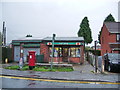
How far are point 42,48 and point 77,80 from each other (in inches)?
467

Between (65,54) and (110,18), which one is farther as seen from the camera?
(110,18)

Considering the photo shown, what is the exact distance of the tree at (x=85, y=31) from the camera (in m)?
47.9

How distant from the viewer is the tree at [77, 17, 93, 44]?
47.9m

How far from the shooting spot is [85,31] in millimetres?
48000

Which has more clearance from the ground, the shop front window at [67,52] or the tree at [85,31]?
the tree at [85,31]

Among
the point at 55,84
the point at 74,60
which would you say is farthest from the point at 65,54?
the point at 55,84

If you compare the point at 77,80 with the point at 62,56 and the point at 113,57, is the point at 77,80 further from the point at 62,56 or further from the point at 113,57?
the point at 62,56

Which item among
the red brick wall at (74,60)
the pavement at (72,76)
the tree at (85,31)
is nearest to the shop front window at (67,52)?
the red brick wall at (74,60)

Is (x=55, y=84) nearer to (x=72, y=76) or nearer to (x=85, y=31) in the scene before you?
(x=72, y=76)

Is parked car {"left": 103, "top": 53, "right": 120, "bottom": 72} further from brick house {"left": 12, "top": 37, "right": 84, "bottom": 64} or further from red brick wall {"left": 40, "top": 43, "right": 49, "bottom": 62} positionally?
red brick wall {"left": 40, "top": 43, "right": 49, "bottom": 62}

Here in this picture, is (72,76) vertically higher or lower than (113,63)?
lower

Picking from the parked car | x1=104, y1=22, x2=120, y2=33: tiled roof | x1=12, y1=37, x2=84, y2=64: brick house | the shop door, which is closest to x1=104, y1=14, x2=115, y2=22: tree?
x1=104, y1=22, x2=120, y2=33: tiled roof

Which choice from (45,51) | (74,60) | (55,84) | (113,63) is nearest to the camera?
(55,84)

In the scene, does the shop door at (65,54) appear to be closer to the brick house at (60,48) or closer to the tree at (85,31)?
the brick house at (60,48)
